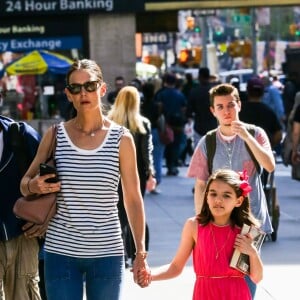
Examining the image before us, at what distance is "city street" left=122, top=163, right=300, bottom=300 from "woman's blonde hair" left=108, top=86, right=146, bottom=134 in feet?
4.47

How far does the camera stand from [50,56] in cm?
2258

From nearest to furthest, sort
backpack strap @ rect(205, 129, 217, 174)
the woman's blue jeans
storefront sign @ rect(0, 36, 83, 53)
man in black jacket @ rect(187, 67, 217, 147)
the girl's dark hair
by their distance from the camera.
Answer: the woman's blue jeans, the girl's dark hair, backpack strap @ rect(205, 129, 217, 174), man in black jacket @ rect(187, 67, 217, 147), storefront sign @ rect(0, 36, 83, 53)

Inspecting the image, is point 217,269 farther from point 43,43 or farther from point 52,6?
point 43,43

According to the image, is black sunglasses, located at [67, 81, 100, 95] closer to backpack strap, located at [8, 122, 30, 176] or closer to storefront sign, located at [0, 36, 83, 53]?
backpack strap, located at [8, 122, 30, 176]

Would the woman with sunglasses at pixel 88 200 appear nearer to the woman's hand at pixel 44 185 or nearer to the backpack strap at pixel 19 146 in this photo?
the woman's hand at pixel 44 185

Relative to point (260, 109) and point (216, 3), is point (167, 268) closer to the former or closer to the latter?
point (260, 109)

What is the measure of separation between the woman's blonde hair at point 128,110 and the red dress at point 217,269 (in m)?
5.36

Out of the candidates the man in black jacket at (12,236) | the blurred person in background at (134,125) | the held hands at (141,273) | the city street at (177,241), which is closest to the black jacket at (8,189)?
the man in black jacket at (12,236)

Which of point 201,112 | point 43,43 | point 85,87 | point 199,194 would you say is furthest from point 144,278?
point 43,43

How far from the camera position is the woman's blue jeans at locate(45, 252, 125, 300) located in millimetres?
6266

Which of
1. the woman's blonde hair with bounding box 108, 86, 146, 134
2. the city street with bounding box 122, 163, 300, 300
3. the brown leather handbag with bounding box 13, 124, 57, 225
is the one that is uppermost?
the brown leather handbag with bounding box 13, 124, 57, 225

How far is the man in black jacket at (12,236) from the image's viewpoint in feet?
23.6

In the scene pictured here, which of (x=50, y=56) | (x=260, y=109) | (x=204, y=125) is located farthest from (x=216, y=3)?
(x=260, y=109)

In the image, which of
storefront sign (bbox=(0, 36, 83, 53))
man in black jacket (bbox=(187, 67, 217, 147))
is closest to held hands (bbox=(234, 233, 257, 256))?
man in black jacket (bbox=(187, 67, 217, 147))
